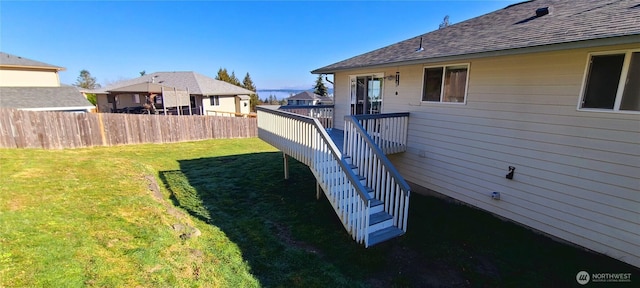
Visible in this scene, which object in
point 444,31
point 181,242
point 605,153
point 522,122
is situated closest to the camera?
point 605,153

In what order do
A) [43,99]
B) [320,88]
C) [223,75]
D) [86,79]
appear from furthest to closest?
[86,79] → [320,88] → [223,75] → [43,99]

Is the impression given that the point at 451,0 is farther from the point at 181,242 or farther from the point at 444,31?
the point at 181,242

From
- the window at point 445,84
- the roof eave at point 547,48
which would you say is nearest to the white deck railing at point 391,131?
the window at point 445,84

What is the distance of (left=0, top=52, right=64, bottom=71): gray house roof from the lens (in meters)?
17.1

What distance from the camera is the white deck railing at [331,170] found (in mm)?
4480

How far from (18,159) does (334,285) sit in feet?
32.5

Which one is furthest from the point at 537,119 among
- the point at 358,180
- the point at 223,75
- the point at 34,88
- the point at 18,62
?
the point at 223,75

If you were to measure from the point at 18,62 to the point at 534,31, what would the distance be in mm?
28033

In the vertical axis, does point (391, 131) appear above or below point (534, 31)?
below

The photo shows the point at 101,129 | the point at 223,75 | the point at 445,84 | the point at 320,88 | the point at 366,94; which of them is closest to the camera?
the point at 445,84

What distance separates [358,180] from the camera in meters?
4.66

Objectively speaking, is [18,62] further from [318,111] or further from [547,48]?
[547,48]

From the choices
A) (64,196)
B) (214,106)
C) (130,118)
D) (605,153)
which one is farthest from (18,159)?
(214,106)

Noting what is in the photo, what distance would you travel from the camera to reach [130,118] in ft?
41.5
